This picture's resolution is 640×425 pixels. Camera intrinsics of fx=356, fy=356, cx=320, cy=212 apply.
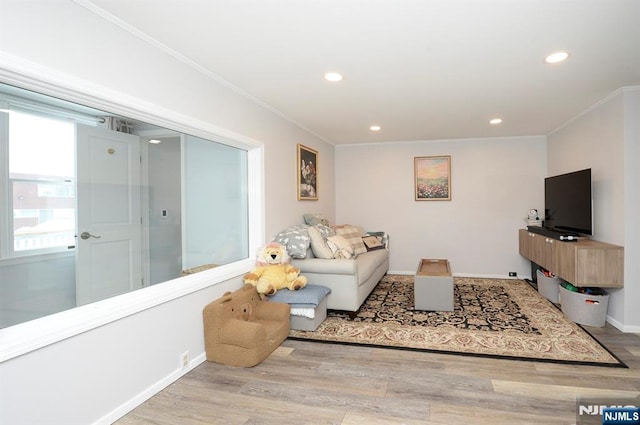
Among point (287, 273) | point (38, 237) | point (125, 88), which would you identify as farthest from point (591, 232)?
point (38, 237)

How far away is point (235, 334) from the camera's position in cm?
281

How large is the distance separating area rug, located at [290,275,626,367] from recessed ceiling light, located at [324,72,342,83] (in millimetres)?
2386

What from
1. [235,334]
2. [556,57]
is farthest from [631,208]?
[235,334]

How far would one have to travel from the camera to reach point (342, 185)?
6691mm

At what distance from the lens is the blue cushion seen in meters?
3.50

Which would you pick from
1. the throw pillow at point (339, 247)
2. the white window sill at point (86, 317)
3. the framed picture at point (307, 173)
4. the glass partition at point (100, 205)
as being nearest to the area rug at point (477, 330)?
the throw pillow at point (339, 247)

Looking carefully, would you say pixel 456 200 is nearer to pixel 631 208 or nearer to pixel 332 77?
pixel 631 208

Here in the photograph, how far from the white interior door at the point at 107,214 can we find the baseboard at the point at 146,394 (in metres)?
0.75

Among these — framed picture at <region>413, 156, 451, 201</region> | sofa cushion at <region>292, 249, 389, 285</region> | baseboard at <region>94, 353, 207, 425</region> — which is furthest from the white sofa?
framed picture at <region>413, 156, 451, 201</region>

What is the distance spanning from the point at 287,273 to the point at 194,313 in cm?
107

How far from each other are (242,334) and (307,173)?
Answer: 2.92 metres

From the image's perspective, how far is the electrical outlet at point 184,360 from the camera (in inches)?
106

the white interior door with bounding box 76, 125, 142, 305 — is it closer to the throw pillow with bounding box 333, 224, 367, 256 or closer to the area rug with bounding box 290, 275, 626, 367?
the area rug with bounding box 290, 275, 626, 367

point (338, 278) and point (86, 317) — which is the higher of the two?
point (86, 317)
